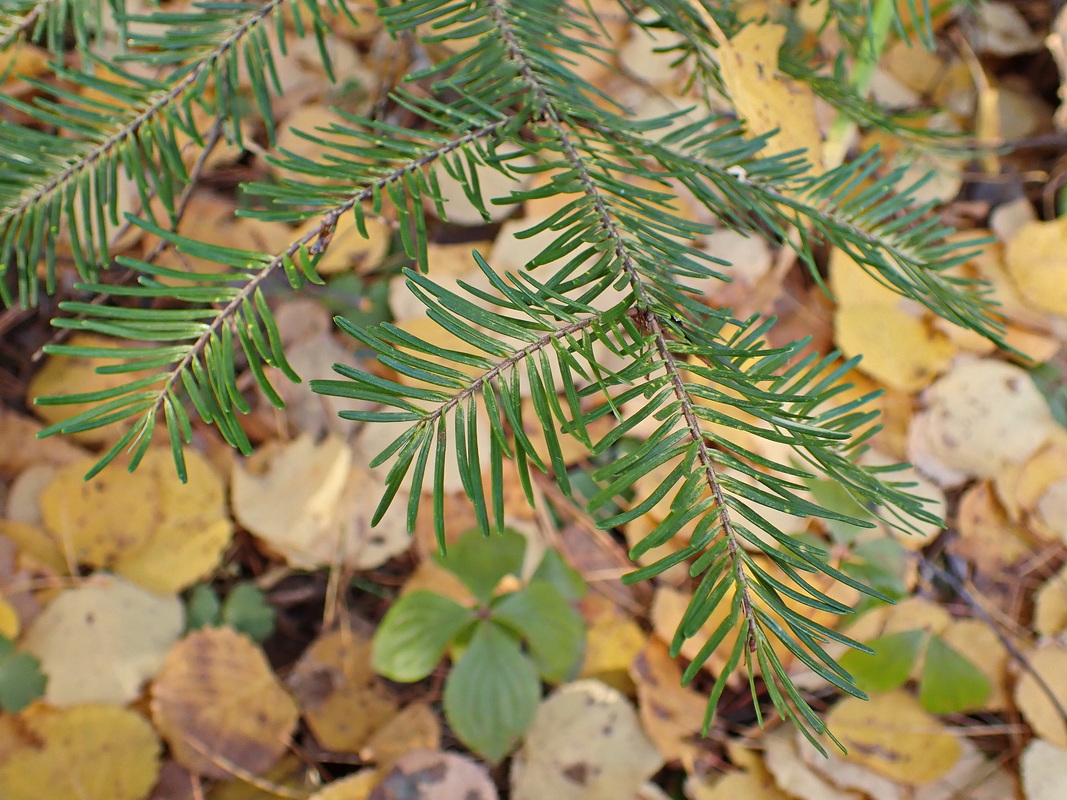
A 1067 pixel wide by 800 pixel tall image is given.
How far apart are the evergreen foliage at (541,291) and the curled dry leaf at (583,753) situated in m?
0.42

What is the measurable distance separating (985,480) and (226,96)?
0.93 metres

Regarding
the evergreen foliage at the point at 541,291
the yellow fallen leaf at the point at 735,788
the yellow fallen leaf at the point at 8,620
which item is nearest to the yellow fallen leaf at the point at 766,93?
the evergreen foliage at the point at 541,291

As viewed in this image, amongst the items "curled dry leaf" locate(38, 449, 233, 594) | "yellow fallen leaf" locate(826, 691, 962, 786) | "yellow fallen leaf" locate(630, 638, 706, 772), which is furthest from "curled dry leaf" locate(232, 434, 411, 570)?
"yellow fallen leaf" locate(826, 691, 962, 786)

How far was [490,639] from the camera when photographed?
80 centimetres

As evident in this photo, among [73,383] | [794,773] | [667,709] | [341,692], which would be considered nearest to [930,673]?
[794,773]

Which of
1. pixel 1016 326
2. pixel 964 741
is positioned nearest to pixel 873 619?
pixel 964 741

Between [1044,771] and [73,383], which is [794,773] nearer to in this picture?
[1044,771]

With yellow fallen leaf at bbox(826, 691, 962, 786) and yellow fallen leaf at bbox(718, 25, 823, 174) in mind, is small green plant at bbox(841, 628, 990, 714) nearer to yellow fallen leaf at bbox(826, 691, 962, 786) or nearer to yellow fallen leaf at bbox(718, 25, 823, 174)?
yellow fallen leaf at bbox(826, 691, 962, 786)

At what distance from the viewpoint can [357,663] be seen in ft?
2.65

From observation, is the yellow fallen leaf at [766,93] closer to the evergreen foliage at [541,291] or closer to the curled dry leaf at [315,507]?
the evergreen foliage at [541,291]

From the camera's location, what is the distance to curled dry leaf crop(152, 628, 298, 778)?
750 mm

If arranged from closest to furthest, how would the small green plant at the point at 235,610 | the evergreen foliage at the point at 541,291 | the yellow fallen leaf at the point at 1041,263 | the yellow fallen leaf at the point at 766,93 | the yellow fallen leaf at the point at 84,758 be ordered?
the evergreen foliage at the point at 541,291
the yellow fallen leaf at the point at 766,93
the yellow fallen leaf at the point at 84,758
the small green plant at the point at 235,610
the yellow fallen leaf at the point at 1041,263

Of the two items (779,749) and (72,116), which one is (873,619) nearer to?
(779,749)

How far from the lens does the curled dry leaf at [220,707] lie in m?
0.75
